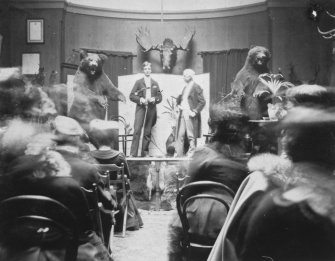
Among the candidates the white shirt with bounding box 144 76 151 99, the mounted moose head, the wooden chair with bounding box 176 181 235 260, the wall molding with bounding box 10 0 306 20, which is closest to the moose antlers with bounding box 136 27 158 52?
the mounted moose head

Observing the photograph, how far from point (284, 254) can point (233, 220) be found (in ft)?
0.61

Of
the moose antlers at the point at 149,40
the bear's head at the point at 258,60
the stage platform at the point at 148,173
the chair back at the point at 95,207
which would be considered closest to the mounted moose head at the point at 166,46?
the moose antlers at the point at 149,40

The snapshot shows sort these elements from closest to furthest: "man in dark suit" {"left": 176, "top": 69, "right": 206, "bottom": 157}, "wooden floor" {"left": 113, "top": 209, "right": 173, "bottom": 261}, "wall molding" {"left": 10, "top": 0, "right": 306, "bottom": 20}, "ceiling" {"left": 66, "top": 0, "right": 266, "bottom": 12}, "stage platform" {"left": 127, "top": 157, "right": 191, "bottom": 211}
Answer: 1. "wooden floor" {"left": 113, "top": 209, "right": 173, "bottom": 261}
2. "wall molding" {"left": 10, "top": 0, "right": 306, "bottom": 20}
3. "stage platform" {"left": 127, "top": 157, "right": 191, "bottom": 211}
4. "ceiling" {"left": 66, "top": 0, "right": 266, "bottom": 12}
5. "man in dark suit" {"left": 176, "top": 69, "right": 206, "bottom": 157}

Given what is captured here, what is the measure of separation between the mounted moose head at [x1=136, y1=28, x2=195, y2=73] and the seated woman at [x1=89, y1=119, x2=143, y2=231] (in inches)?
80.4

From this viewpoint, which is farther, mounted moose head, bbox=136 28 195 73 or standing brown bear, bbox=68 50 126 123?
mounted moose head, bbox=136 28 195 73

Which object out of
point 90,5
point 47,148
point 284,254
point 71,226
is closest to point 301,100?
point 284,254

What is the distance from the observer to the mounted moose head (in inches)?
216

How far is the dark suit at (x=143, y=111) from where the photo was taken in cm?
571

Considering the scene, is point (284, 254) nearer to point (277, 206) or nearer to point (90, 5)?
point (277, 206)

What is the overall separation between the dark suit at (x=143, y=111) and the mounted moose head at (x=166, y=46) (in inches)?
15.6

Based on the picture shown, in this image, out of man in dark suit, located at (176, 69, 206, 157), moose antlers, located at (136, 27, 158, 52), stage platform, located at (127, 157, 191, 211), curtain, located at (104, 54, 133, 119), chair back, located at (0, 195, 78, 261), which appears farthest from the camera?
curtain, located at (104, 54, 133, 119)

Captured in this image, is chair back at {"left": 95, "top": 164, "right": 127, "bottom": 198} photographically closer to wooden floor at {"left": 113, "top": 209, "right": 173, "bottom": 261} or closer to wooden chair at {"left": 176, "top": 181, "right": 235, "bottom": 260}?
wooden floor at {"left": 113, "top": 209, "right": 173, "bottom": 261}

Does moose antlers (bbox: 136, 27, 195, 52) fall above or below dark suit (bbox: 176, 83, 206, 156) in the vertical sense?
above

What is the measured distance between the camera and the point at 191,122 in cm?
548
